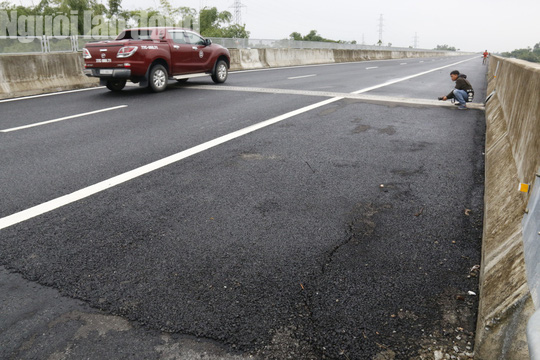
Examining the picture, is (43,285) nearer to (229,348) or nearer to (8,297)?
(8,297)

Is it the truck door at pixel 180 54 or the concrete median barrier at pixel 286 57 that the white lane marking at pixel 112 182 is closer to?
the truck door at pixel 180 54

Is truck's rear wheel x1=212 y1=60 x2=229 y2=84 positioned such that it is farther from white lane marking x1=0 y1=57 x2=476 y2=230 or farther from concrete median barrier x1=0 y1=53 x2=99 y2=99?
white lane marking x1=0 y1=57 x2=476 y2=230

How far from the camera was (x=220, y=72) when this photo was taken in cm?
1438

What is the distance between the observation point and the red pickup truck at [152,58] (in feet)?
36.5

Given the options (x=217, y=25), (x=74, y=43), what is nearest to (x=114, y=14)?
(x=217, y=25)

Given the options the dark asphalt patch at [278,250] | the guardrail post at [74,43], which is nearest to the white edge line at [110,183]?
the dark asphalt patch at [278,250]

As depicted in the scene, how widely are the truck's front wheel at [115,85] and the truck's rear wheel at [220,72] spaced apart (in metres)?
3.00

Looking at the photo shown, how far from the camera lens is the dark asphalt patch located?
2.49 metres

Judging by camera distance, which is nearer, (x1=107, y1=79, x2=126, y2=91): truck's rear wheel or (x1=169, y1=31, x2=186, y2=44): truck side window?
(x1=107, y1=79, x2=126, y2=91): truck's rear wheel

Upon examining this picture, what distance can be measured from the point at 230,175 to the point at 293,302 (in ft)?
8.47

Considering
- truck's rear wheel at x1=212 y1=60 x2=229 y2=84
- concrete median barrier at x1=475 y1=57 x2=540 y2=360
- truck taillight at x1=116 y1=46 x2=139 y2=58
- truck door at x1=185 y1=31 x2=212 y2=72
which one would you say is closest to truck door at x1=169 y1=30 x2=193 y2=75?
truck door at x1=185 y1=31 x2=212 y2=72

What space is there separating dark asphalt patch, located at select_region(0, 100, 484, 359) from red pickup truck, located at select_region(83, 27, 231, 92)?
674 cm

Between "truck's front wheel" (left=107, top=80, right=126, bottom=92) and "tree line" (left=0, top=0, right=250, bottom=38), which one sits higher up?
"tree line" (left=0, top=0, right=250, bottom=38)

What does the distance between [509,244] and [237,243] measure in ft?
6.29
